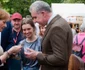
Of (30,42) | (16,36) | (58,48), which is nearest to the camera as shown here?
(58,48)

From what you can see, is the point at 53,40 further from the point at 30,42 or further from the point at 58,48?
the point at 30,42

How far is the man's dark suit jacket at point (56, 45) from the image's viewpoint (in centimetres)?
384

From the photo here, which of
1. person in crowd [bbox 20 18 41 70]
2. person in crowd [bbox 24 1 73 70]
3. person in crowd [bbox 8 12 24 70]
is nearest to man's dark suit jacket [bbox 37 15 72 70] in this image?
person in crowd [bbox 24 1 73 70]

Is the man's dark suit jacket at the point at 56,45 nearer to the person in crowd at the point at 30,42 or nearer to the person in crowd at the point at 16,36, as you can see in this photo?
the person in crowd at the point at 30,42

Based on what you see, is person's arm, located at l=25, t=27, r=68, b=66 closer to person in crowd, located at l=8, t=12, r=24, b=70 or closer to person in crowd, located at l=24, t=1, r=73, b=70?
person in crowd, located at l=24, t=1, r=73, b=70

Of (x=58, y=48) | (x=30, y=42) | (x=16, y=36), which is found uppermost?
(x=58, y=48)

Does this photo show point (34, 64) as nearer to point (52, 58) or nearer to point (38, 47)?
point (38, 47)

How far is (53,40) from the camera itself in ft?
12.7

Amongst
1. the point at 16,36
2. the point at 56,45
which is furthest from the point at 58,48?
the point at 16,36

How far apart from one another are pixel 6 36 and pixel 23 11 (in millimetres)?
26130

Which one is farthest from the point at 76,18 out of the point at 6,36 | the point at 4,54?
the point at 4,54

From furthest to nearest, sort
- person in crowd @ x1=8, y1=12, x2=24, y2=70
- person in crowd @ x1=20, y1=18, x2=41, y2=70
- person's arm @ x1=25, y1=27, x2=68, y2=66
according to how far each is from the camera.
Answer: person in crowd @ x1=8, y1=12, x2=24, y2=70 → person in crowd @ x1=20, y1=18, x2=41, y2=70 → person's arm @ x1=25, y1=27, x2=68, y2=66

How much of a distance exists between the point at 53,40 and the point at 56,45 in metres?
0.08

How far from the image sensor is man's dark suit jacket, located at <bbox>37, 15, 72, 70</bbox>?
384 centimetres
